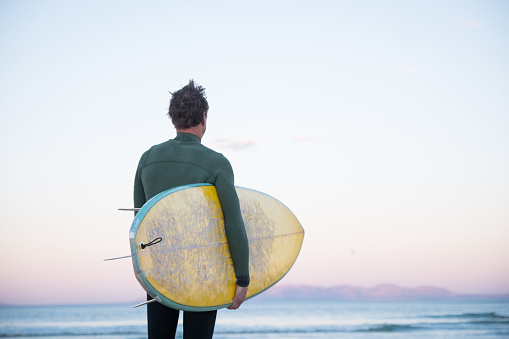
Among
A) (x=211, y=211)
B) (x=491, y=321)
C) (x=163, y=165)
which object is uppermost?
(x=163, y=165)

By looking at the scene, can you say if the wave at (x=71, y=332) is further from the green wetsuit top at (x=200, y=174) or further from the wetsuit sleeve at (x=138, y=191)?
the green wetsuit top at (x=200, y=174)

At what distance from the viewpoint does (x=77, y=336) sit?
18.7m

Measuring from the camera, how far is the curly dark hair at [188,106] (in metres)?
2.30

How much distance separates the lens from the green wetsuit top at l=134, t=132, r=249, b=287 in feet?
7.43

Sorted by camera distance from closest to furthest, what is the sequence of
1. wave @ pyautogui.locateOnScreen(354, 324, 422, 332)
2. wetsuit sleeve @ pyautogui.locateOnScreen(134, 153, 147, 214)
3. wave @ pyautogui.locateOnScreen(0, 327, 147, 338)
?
wetsuit sleeve @ pyautogui.locateOnScreen(134, 153, 147, 214) < wave @ pyautogui.locateOnScreen(0, 327, 147, 338) < wave @ pyautogui.locateOnScreen(354, 324, 422, 332)

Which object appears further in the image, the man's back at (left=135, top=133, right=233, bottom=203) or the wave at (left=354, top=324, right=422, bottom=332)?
the wave at (left=354, top=324, right=422, bottom=332)

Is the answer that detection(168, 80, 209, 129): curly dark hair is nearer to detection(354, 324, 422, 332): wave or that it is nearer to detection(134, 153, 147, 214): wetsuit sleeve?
detection(134, 153, 147, 214): wetsuit sleeve

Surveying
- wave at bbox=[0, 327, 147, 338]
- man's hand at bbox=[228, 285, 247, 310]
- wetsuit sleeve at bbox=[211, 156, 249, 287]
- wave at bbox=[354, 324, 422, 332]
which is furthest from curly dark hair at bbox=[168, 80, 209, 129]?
wave at bbox=[354, 324, 422, 332]

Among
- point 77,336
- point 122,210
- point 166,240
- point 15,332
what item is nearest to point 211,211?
point 166,240

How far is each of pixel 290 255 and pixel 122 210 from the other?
1.08m

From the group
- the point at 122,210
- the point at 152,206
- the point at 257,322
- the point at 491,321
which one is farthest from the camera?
the point at 257,322

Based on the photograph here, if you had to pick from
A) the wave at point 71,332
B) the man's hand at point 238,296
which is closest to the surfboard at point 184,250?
the man's hand at point 238,296

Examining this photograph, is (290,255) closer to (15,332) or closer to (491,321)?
(15,332)

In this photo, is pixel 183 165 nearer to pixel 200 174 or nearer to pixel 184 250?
pixel 200 174
